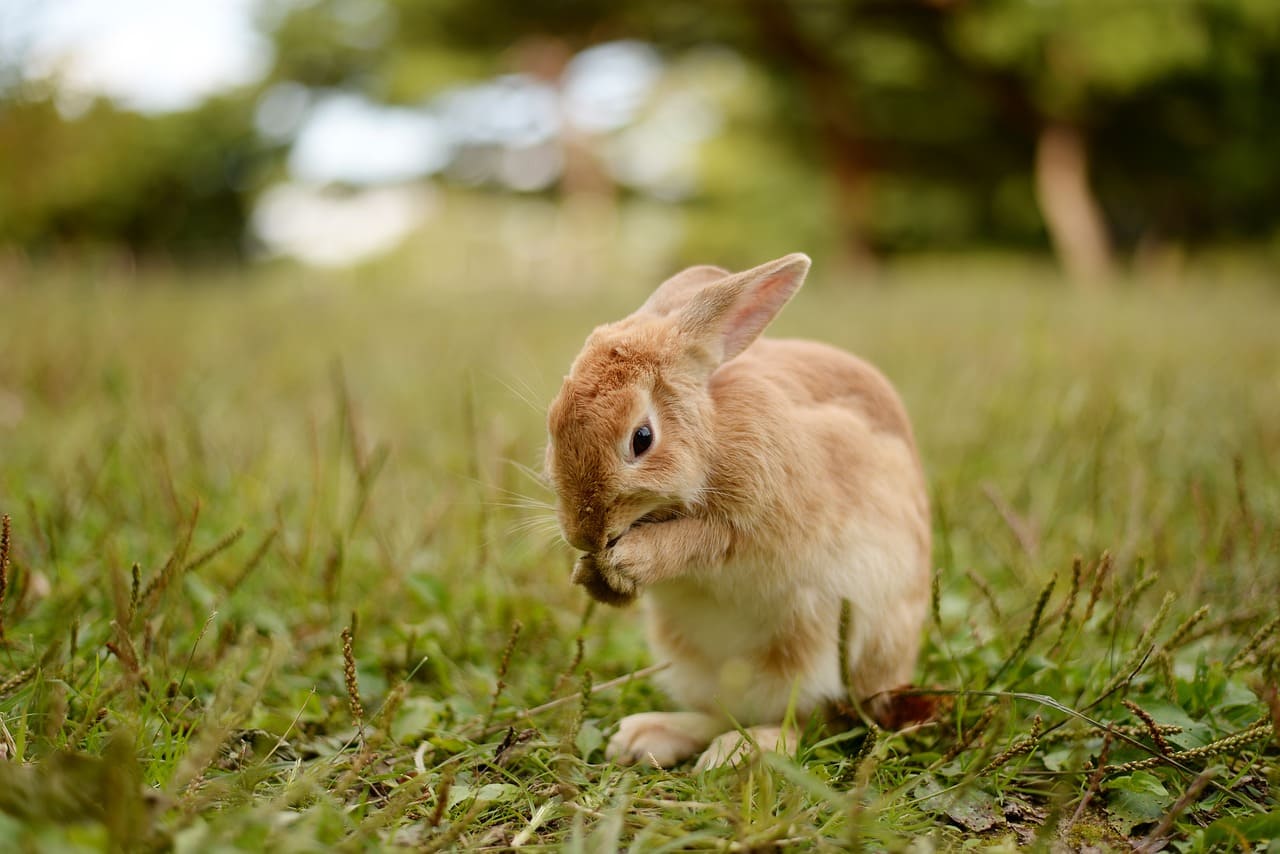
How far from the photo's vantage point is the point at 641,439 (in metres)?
1.59

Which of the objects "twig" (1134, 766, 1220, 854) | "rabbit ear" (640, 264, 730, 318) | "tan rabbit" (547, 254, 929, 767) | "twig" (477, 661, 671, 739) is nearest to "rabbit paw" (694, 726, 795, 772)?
"tan rabbit" (547, 254, 929, 767)

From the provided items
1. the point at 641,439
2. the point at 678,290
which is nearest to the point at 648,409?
the point at 641,439

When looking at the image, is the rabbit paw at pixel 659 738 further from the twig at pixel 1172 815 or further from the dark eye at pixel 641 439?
the twig at pixel 1172 815

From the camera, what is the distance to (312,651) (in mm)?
1950

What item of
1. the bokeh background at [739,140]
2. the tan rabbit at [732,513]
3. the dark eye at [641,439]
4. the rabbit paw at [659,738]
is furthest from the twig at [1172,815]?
the bokeh background at [739,140]

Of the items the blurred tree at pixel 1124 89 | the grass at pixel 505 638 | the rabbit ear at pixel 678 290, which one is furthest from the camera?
the blurred tree at pixel 1124 89

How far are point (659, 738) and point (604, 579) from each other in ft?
1.11

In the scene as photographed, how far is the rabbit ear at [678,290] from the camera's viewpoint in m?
1.86

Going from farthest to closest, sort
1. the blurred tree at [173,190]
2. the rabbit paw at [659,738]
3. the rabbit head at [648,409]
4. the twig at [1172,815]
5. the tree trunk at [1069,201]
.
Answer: the blurred tree at [173,190]
the tree trunk at [1069,201]
the rabbit paw at [659,738]
the rabbit head at [648,409]
the twig at [1172,815]

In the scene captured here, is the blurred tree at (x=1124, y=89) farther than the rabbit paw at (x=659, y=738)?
Yes

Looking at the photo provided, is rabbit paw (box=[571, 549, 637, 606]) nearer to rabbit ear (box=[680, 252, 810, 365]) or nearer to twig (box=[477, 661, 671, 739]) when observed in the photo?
twig (box=[477, 661, 671, 739])

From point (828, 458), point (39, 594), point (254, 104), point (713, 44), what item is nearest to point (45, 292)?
point (39, 594)

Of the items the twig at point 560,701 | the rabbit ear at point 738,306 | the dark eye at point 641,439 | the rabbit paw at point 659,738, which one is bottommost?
the rabbit paw at point 659,738

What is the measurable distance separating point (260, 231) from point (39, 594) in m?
19.4
